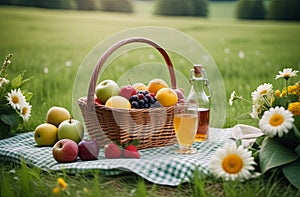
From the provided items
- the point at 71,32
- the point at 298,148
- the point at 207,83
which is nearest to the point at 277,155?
the point at 298,148

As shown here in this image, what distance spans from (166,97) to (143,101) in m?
0.13

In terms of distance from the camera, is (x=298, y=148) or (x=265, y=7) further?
(x=265, y=7)

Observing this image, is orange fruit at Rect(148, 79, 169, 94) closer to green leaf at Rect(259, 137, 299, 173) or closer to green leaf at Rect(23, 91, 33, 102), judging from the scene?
green leaf at Rect(259, 137, 299, 173)

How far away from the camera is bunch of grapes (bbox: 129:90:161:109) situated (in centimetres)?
262

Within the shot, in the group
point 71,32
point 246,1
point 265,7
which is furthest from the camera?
point 265,7

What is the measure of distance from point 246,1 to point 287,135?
948cm

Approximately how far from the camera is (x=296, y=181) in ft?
7.04

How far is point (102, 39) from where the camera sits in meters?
9.45

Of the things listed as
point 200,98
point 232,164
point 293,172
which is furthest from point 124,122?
point 293,172

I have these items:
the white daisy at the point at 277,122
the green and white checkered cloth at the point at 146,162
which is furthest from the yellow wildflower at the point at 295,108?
the green and white checkered cloth at the point at 146,162

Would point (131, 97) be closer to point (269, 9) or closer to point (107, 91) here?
point (107, 91)

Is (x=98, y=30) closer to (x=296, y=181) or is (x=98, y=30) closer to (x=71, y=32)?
(x=71, y=32)

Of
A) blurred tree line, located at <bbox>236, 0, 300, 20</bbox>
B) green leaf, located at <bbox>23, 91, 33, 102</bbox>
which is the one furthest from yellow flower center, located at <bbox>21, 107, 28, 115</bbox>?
blurred tree line, located at <bbox>236, 0, 300, 20</bbox>

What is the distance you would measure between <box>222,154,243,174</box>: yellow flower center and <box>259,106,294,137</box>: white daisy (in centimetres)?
18
